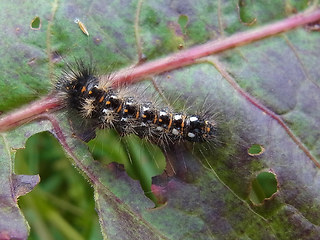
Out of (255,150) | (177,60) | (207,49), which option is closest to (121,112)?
(177,60)

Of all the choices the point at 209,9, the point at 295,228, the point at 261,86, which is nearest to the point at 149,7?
the point at 209,9

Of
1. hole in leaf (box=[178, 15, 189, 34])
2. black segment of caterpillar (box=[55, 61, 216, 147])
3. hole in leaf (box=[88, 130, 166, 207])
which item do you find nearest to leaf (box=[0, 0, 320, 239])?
hole in leaf (box=[178, 15, 189, 34])

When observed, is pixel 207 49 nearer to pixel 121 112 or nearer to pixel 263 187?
pixel 121 112

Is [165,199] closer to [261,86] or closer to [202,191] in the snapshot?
[202,191]

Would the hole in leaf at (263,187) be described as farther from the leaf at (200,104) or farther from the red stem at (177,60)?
the red stem at (177,60)

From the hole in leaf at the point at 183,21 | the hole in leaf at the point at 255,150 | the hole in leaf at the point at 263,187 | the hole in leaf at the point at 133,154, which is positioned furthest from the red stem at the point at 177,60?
the hole in leaf at the point at 263,187

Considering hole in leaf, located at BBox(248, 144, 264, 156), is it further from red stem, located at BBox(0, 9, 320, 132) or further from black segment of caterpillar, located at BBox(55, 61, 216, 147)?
red stem, located at BBox(0, 9, 320, 132)
